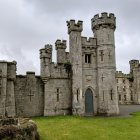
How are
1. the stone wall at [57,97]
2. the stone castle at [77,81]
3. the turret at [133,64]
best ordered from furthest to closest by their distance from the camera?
1. the turret at [133,64]
2. the stone wall at [57,97]
3. the stone castle at [77,81]

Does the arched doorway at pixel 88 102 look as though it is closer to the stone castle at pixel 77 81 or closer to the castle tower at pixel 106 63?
the stone castle at pixel 77 81

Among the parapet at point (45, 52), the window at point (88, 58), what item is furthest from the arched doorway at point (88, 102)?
the parapet at point (45, 52)

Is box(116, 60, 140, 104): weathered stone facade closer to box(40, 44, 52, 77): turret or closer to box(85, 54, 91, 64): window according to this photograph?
box(85, 54, 91, 64): window

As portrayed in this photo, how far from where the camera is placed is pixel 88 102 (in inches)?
1473

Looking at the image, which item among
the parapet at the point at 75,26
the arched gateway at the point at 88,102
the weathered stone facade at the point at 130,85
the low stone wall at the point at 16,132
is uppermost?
the parapet at the point at 75,26

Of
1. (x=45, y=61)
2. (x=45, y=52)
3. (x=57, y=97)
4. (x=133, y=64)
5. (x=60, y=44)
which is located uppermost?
(x=133, y=64)

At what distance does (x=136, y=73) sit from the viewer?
69.4 meters

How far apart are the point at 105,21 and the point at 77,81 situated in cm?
901

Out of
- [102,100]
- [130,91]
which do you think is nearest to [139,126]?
[102,100]

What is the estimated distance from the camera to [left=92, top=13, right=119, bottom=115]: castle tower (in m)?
36.8

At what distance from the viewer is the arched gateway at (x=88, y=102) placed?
37125 mm

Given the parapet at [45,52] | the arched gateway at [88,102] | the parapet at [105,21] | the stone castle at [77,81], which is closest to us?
the stone castle at [77,81]

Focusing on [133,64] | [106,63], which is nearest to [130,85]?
[133,64]

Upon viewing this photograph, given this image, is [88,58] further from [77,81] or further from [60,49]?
[60,49]
